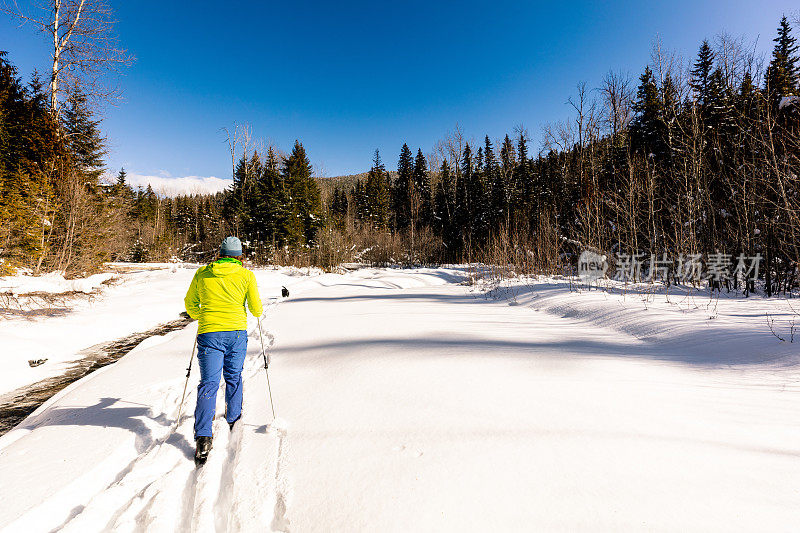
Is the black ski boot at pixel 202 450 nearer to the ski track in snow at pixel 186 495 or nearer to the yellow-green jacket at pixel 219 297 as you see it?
the ski track in snow at pixel 186 495

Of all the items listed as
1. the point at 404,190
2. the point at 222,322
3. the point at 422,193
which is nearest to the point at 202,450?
the point at 222,322

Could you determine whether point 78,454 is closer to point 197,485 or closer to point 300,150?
point 197,485

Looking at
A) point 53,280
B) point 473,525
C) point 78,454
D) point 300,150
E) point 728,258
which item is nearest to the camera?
point 473,525

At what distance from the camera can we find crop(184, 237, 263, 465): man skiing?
9.43ft

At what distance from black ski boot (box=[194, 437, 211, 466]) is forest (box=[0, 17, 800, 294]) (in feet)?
32.7

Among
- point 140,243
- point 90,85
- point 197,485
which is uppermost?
point 90,85

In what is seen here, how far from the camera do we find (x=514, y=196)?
117 feet

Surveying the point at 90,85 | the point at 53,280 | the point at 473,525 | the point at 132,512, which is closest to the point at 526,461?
the point at 473,525

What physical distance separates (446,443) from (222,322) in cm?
218

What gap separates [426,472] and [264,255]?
98.6 feet

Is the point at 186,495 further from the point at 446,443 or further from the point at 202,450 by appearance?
the point at 446,443

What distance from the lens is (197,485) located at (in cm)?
232

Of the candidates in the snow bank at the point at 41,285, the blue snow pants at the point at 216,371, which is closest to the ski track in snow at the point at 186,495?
the blue snow pants at the point at 216,371

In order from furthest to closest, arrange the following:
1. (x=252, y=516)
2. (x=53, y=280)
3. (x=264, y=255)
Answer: (x=264, y=255), (x=53, y=280), (x=252, y=516)
